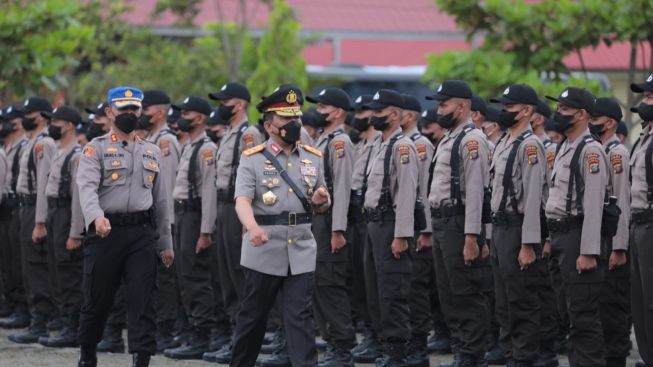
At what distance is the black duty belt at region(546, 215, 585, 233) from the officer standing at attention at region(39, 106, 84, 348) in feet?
15.8

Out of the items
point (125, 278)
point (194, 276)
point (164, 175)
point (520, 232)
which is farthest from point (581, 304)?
point (164, 175)

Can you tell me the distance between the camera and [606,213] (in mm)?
9297

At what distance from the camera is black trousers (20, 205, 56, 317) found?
12.8 m

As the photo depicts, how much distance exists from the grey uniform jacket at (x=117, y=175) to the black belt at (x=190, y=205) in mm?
2061

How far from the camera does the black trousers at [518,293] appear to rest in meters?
10.0

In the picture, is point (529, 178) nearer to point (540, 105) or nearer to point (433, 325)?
point (540, 105)

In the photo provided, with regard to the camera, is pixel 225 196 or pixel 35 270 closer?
pixel 225 196

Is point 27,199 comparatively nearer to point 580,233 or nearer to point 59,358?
point 59,358

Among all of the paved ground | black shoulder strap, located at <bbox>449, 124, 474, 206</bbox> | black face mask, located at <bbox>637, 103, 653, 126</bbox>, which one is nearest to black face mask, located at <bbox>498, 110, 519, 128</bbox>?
black shoulder strap, located at <bbox>449, 124, 474, 206</bbox>

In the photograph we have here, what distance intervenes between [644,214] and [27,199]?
21.5ft

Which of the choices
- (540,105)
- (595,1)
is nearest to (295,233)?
(540,105)

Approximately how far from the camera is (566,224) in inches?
371

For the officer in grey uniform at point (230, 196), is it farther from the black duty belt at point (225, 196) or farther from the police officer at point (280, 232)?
the police officer at point (280, 232)

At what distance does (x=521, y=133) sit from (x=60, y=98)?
17.8m
